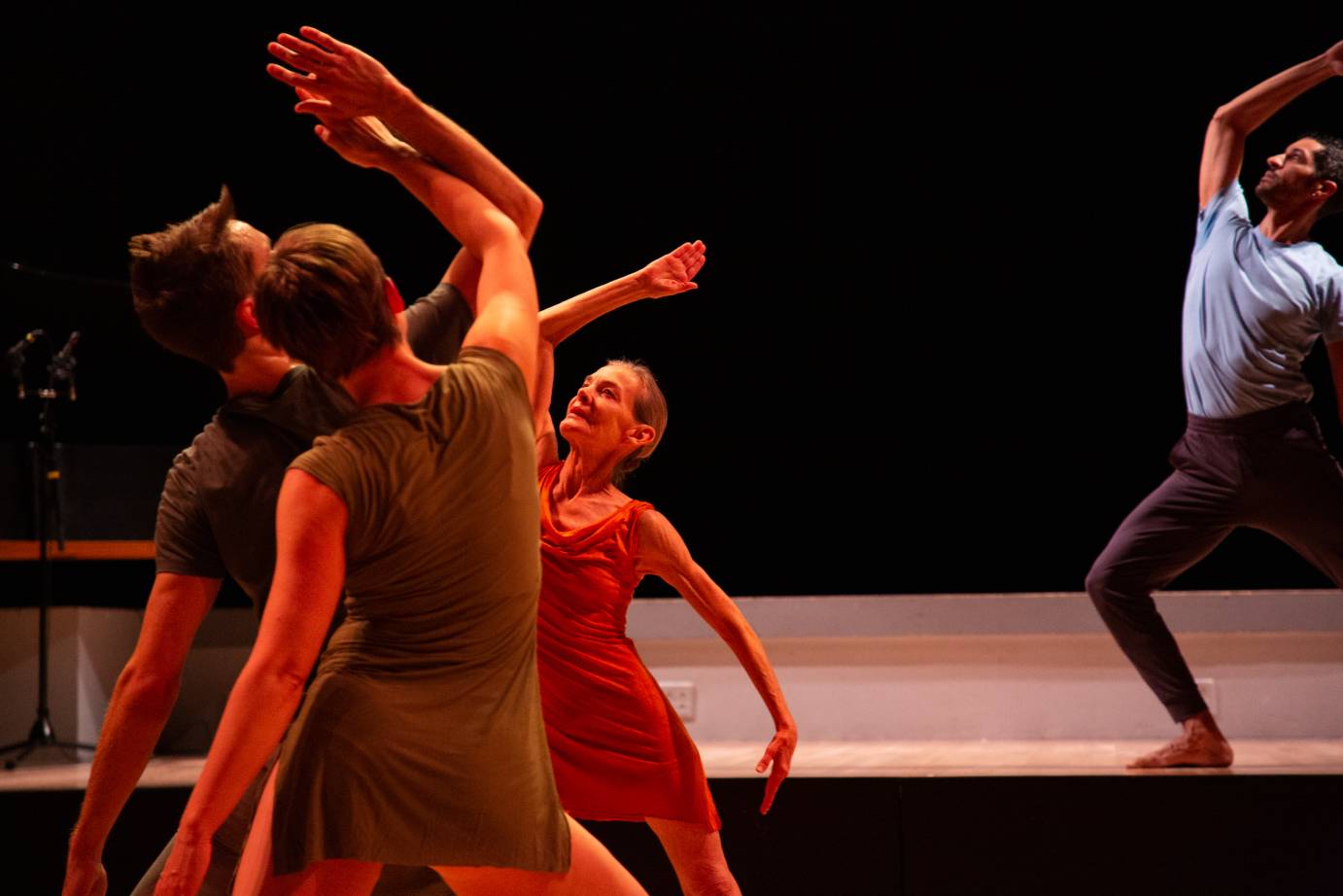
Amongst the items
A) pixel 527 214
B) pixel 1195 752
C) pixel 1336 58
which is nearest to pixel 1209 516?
pixel 1195 752

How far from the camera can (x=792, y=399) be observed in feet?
18.7

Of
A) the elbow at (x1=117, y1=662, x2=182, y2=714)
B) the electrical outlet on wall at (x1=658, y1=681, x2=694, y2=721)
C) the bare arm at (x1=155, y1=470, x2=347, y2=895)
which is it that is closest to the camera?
the bare arm at (x1=155, y1=470, x2=347, y2=895)

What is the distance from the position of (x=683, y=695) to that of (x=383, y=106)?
12.5ft

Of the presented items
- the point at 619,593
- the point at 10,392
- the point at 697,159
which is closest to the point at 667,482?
the point at 697,159

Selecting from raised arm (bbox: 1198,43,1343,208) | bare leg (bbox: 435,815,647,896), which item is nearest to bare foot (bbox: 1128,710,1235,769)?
raised arm (bbox: 1198,43,1343,208)

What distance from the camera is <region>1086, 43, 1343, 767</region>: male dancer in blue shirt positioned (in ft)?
11.6

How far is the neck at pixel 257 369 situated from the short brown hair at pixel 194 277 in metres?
0.04

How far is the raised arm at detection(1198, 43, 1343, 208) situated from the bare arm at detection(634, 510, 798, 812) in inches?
79.7

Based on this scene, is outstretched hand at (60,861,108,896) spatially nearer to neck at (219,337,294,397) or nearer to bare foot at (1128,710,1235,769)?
neck at (219,337,294,397)

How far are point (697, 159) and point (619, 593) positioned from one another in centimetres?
374

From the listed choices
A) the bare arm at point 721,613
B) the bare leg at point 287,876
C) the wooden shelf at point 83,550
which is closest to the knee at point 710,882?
the bare arm at point 721,613

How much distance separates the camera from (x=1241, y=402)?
11.9 feet

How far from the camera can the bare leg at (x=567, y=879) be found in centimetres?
159

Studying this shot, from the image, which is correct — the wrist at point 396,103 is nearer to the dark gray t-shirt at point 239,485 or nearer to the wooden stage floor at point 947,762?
the dark gray t-shirt at point 239,485
